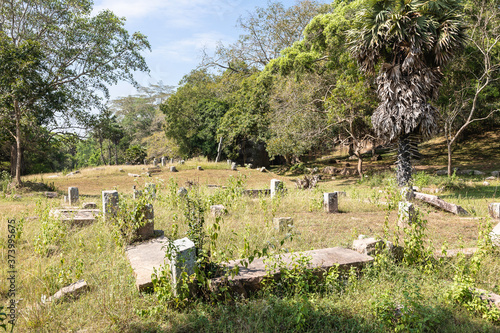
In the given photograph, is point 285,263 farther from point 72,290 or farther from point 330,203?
point 330,203

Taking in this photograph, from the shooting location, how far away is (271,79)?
25766mm

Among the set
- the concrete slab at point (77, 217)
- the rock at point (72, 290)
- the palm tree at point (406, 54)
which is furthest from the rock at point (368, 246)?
the palm tree at point (406, 54)

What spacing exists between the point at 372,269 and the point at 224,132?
23856 millimetres

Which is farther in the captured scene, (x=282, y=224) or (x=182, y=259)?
(x=282, y=224)

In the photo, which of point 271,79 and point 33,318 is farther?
point 271,79

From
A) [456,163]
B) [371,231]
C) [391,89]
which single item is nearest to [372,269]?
[371,231]

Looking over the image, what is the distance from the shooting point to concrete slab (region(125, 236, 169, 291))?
13.3 feet

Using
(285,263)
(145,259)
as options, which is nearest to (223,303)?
(285,263)

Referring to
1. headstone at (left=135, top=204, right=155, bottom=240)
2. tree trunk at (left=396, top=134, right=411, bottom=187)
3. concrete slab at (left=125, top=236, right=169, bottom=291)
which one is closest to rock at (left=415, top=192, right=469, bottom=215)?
tree trunk at (left=396, top=134, right=411, bottom=187)

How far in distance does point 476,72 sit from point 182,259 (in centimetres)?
1978

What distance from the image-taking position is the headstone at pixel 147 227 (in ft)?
19.3

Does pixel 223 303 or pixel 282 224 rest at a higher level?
pixel 282 224

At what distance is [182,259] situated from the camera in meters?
3.70

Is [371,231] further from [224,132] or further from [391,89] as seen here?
[224,132]
